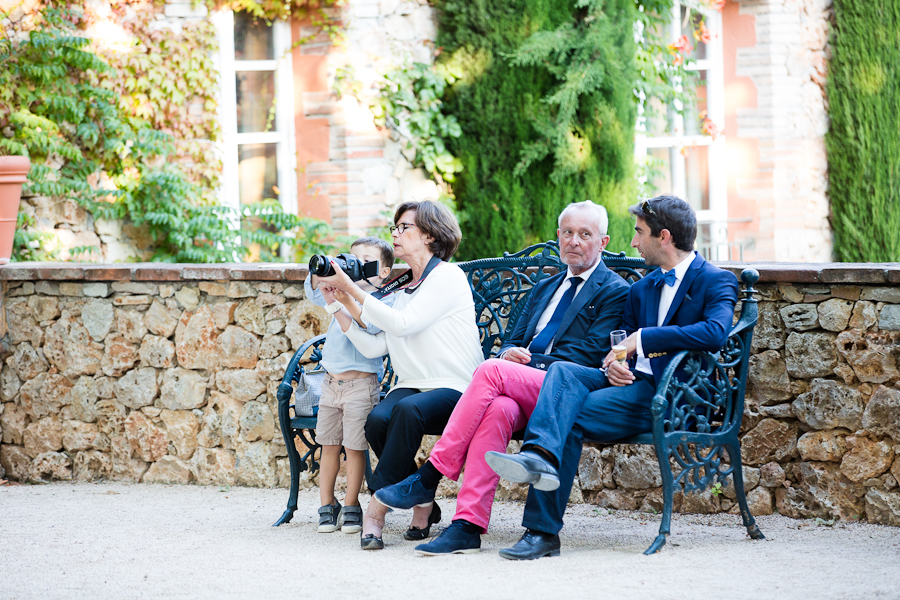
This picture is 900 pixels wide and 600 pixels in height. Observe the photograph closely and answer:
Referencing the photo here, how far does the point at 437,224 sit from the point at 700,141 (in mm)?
5083

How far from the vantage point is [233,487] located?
4375 millimetres

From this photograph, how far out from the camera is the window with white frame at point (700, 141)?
7.77 meters

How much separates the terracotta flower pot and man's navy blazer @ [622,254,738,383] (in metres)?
3.40

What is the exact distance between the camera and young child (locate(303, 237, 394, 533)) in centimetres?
338

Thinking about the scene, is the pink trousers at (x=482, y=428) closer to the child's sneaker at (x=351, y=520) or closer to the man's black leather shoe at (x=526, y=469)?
the man's black leather shoe at (x=526, y=469)

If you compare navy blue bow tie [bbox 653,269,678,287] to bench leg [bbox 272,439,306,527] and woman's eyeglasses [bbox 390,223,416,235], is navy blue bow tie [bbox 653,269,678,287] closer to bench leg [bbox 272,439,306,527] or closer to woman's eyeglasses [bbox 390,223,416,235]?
woman's eyeglasses [bbox 390,223,416,235]

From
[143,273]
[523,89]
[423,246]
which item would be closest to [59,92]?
[143,273]

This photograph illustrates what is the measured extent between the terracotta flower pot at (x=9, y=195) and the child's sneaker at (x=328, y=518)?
251cm

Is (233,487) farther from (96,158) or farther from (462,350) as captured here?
(96,158)

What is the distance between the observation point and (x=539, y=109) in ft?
21.6

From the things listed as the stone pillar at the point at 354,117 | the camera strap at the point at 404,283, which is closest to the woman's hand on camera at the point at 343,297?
the camera strap at the point at 404,283

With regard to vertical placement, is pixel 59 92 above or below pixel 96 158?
above

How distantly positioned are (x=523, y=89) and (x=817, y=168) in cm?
276

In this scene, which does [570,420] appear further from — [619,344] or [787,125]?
[787,125]
